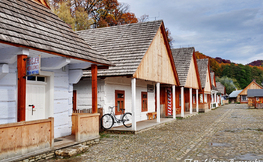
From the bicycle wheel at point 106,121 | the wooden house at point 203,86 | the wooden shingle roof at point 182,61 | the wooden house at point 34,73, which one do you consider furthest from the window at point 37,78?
the wooden house at point 203,86

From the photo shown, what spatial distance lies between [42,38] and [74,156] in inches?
142

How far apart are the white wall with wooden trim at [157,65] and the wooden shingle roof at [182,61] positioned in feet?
11.4

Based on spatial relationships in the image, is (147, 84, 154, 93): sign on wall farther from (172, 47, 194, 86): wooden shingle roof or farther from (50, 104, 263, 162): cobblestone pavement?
(50, 104, 263, 162): cobblestone pavement

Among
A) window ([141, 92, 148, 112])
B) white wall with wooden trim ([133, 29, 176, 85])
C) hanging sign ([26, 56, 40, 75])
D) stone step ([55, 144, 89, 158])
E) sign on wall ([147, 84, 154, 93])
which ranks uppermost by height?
white wall with wooden trim ([133, 29, 176, 85])

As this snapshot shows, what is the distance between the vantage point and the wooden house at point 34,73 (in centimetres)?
629

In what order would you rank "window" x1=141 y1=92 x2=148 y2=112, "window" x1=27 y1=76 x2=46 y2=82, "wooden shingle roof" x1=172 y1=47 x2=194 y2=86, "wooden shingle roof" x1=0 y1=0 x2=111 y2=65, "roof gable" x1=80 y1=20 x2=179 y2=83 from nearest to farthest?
"wooden shingle roof" x1=0 y1=0 x2=111 y2=65 → "window" x1=27 y1=76 x2=46 y2=82 → "roof gable" x1=80 y1=20 x2=179 y2=83 → "window" x1=141 y1=92 x2=148 y2=112 → "wooden shingle roof" x1=172 y1=47 x2=194 y2=86

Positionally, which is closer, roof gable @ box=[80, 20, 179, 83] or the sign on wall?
roof gable @ box=[80, 20, 179, 83]

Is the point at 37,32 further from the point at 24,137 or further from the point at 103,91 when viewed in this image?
the point at 103,91

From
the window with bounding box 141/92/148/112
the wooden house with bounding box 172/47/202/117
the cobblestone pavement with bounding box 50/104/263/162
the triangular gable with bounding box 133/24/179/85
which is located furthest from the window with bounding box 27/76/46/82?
the wooden house with bounding box 172/47/202/117

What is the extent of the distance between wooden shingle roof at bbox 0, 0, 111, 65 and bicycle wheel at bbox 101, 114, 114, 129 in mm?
3895

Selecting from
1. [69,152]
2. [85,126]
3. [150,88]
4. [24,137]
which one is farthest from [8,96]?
[150,88]

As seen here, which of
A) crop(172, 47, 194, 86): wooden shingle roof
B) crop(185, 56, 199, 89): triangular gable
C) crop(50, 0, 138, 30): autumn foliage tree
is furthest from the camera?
crop(50, 0, 138, 30): autumn foliage tree

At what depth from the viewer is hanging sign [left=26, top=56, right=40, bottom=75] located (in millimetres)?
6210

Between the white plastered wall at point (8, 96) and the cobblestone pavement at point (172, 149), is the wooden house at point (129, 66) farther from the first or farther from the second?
the white plastered wall at point (8, 96)
